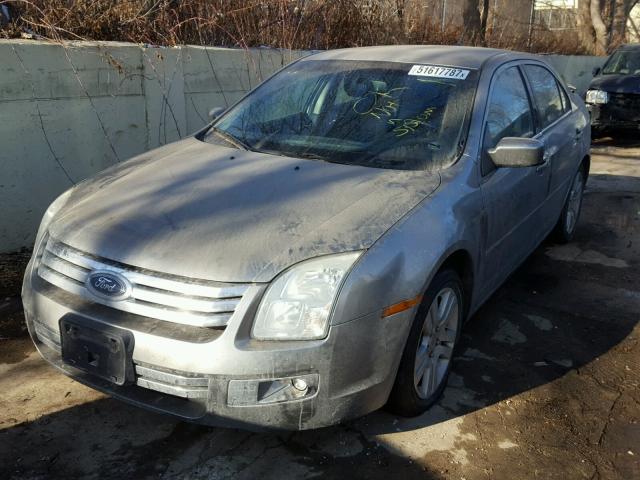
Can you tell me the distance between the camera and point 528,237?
417 cm

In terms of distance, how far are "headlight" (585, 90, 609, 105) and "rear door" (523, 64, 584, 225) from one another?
653 centimetres

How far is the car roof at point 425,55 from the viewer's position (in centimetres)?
378

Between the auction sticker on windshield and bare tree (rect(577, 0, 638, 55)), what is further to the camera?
bare tree (rect(577, 0, 638, 55))

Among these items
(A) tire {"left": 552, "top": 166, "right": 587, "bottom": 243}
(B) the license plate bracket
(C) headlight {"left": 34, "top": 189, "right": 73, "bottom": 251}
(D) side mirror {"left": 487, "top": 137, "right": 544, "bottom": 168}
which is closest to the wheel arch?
(D) side mirror {"left": 487, "top": 137, "right": 544, "bottom": 168}

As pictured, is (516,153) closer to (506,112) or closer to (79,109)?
(506,112)

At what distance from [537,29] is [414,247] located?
16.4 m

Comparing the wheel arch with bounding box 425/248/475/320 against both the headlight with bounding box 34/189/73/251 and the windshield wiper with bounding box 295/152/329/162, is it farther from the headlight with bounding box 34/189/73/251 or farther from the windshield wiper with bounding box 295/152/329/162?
the headlight with bounding box 34/189/73/251

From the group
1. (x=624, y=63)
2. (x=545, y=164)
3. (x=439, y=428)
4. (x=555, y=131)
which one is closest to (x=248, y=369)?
(x=439, y=428)

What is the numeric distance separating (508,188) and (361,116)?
93 cm

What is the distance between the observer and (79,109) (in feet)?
16.7

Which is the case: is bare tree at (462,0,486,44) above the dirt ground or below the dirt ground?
above

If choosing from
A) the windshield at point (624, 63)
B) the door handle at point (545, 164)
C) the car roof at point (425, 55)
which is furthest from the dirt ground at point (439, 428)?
the windshield at point (624, 63)

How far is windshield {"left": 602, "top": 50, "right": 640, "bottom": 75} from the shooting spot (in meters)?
11.7

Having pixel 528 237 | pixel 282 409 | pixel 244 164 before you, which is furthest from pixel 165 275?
pixel 528 237
